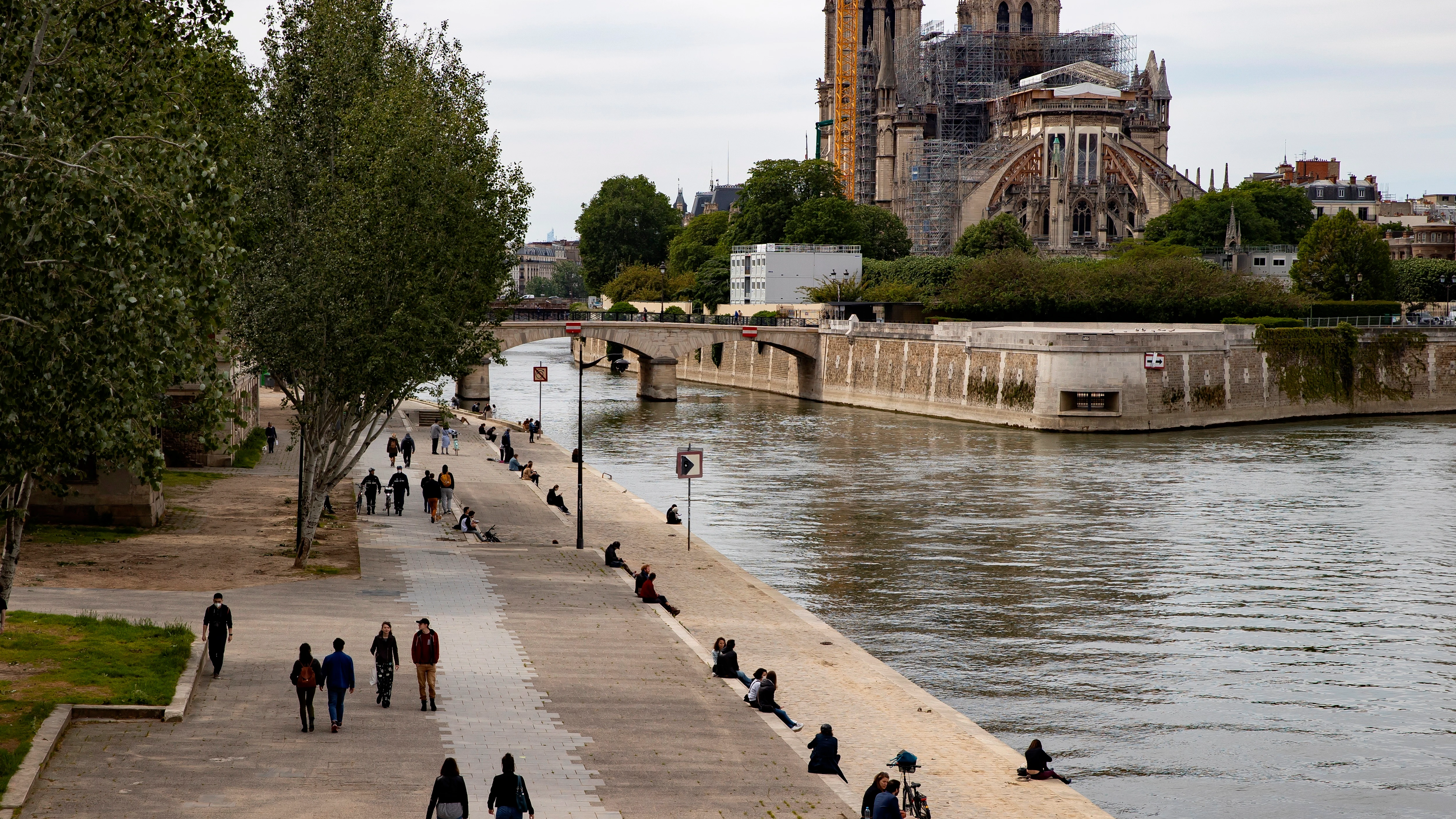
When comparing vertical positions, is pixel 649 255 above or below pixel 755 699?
above

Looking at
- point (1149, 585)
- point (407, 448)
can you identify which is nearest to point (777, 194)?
point (407, 448)

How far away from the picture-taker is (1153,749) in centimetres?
2152

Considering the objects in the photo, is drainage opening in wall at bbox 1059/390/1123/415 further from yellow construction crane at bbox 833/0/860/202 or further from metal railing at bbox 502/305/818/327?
yellow construction crane at bbox 833/0/860/202

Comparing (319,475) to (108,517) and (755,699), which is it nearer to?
(108,517)

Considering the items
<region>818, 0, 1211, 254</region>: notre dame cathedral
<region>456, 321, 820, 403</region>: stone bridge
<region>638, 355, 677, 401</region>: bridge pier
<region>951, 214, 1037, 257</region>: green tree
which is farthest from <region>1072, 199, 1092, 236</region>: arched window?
<region>638, 355, 677, 401</region>: bridge pier

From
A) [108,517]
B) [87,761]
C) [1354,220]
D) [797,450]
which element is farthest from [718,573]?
[1354,220]

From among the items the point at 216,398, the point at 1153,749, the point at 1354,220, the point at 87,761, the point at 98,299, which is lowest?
the point at 1153,749

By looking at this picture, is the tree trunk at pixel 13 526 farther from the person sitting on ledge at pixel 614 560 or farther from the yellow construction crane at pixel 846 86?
the yellow construction crane at pixel 846 86

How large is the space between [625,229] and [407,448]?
109 meters

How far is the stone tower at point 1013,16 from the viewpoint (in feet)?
529

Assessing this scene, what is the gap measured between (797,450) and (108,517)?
110ft

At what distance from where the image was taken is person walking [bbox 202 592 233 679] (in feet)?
63.7

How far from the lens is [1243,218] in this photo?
11938 cm

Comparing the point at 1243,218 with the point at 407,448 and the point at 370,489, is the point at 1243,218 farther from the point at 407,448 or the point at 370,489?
the point at 370,489
